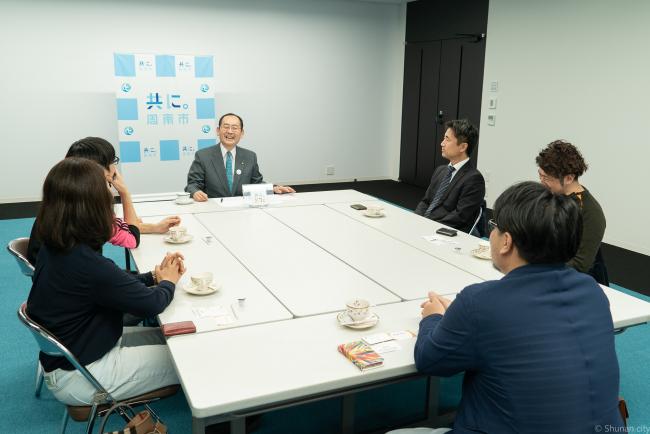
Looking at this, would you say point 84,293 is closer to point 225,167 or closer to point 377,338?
point 377,338

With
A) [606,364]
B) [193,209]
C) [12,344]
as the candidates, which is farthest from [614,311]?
[12,344]

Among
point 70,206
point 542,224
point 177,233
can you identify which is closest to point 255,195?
point 177,233

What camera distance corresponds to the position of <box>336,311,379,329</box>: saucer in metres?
1.77

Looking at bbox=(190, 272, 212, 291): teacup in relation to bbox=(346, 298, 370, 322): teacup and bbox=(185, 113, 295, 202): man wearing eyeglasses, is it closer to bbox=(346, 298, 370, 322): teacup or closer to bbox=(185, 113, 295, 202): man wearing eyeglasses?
bbox=(346, 298, 370, 322): teacup

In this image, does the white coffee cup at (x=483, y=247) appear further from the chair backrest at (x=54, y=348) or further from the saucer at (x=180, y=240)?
the chair backrest at (x=54, y=348)

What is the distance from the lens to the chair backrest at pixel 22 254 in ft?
7.77

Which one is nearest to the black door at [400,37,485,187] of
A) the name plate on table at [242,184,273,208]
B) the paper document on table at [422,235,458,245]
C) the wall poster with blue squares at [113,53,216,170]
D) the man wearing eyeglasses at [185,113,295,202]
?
the wall poster with blue squares at [113,53,216,170]

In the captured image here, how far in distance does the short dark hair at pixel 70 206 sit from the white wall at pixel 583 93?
4.77m

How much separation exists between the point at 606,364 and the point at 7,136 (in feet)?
22.9

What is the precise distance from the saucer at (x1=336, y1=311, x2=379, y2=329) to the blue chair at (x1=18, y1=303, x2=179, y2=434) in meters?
0.68

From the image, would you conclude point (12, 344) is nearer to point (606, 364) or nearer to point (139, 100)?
point (606, 364)

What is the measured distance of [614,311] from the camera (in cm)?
196

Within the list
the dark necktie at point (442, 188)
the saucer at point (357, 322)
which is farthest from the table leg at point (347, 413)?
the dark necktie at point (442, 188)

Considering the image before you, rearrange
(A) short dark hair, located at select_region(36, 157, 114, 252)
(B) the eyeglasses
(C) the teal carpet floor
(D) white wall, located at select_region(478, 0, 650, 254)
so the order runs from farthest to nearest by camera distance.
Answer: (D) white wall, located at select_region(478, 0, 650, 254)
(B) the eyeglasses
(C) the teal carpet floor
(A) short dark hair, located at select_region(36, 157, 114, 252)
